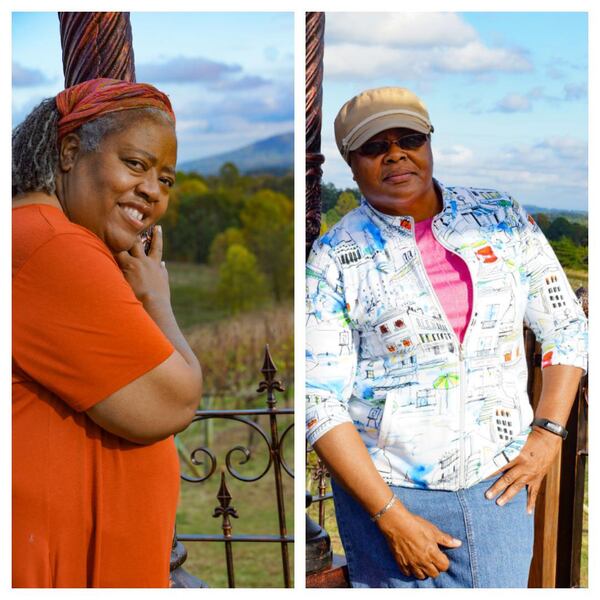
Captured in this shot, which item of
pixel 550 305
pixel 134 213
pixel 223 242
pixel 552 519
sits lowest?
pixel 552 519

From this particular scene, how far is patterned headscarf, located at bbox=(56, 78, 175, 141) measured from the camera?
236 cm

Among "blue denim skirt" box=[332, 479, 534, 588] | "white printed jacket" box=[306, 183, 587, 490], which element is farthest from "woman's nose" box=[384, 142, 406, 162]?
"blue denim skirt" box=[332, 479, 534, 588]

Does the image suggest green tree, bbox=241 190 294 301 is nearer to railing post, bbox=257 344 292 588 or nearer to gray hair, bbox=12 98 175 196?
railing post, bbox=257 344 292 588

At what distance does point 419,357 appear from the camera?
8.73 feet

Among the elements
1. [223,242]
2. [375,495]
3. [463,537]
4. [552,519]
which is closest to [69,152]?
[375,495]

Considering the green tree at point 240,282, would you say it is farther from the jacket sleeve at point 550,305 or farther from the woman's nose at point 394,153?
the woman's nose at point 394,153

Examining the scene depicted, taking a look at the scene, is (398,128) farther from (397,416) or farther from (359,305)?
(397,416)

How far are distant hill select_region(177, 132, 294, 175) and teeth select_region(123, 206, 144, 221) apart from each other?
11.7 meters

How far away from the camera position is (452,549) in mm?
2756

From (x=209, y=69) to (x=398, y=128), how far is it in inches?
430

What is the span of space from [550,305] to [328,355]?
0.77 metres

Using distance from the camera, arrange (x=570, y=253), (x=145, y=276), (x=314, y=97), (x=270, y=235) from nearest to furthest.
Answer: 1. (x=145, y=276)
2. (x=314, y=97)
3. (x=570, y=253)
4. (x=270, y=235)

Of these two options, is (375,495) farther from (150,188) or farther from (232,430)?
(232,430)
